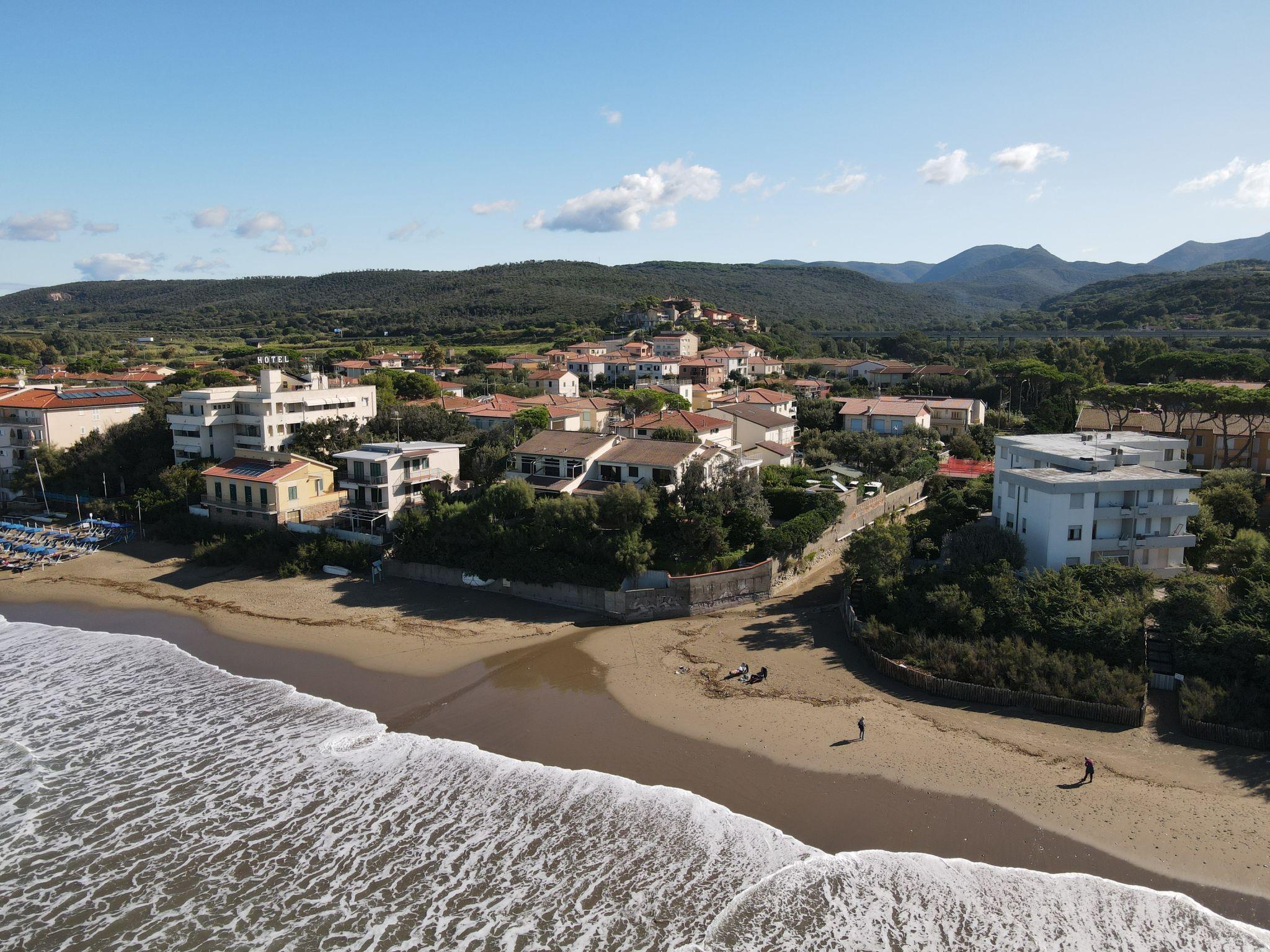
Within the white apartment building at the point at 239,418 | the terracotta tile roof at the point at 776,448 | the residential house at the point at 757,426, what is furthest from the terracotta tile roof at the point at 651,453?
the white apartment building at the point at 239,418

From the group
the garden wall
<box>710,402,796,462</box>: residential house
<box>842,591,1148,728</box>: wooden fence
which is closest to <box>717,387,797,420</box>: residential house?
<box>710,402,796,462</box>: residential house

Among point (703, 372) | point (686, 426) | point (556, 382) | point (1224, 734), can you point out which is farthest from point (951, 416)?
point (1224, 734)

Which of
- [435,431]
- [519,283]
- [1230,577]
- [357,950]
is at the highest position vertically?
[519,283]

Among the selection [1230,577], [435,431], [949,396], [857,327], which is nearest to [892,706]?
[1230,577]

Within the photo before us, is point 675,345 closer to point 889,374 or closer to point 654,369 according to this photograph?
point 654,369

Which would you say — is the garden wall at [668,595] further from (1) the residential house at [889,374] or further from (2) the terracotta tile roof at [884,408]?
(1) the residential house at [889,374]

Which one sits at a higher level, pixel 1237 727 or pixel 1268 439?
pixel 1268 439

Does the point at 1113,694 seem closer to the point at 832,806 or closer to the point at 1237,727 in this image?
the point at 1237,727
